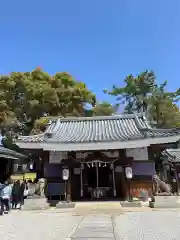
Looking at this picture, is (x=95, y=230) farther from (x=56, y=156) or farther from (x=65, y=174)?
(x=56, y=156)

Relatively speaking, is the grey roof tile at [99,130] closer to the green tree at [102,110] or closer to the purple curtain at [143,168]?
the purple curtain at [143,168]

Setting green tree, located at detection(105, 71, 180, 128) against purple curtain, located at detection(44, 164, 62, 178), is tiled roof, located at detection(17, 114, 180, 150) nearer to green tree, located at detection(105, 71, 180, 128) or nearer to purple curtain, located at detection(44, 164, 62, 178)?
purple curtain, located at detection(44, 164, 62, 178)

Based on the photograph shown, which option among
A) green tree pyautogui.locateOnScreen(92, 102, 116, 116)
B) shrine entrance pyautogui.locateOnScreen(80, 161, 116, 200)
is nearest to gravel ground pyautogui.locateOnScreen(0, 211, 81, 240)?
shrine entrance pyautogui.locateOnScreen(80, 161, 116, 200)

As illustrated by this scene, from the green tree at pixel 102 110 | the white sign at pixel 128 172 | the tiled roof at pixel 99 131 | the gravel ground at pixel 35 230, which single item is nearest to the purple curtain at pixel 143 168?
the white sign at pixel 128 172

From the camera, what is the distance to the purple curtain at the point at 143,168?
1312 cm

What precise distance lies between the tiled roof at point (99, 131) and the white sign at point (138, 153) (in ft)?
3.23

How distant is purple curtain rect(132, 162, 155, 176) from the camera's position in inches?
517

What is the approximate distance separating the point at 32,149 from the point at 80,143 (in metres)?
3.05

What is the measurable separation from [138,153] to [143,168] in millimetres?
986

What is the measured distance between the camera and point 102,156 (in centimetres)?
1280

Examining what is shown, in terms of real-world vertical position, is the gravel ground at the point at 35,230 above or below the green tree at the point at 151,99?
below

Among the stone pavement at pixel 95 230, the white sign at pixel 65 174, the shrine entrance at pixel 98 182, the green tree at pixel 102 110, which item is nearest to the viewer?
the stone pavement at pixel 95 230

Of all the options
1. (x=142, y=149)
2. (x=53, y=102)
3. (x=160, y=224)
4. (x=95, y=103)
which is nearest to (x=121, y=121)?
(x=142, y=149)

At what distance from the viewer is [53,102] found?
1179 inches
